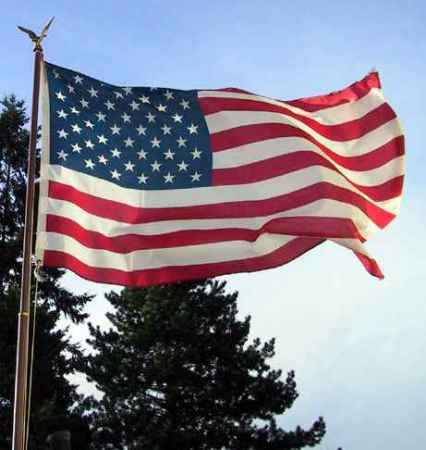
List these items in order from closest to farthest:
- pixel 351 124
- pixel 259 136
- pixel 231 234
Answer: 1. pixel 231 234
2. pixel 259 136
3. pixel 351 124

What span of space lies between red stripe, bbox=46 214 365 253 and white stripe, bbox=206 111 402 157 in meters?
1.54

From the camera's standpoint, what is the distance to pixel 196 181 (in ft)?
37.3

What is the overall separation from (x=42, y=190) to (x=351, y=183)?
4340mm

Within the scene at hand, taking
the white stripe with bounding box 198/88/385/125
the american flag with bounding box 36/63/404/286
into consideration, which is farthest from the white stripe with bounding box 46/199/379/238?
the white stripe with bounding box 198/88/385/125

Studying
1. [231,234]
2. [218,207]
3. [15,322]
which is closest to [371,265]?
[231,234]

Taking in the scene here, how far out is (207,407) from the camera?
29.5 m

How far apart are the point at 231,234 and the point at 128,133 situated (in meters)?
1.91

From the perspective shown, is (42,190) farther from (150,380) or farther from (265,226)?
(150,380)

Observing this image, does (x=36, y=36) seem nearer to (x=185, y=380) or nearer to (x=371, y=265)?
(x=371, y=265)

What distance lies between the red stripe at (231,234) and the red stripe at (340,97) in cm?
210

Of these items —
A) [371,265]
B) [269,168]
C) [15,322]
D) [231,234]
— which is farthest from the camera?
[15,322]

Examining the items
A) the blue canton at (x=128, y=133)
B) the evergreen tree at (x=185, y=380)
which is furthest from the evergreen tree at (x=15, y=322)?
the blue canton at (x=128, y=133)

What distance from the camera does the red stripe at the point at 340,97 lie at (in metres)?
12.5

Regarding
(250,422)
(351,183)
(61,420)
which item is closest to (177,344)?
(250,422)
